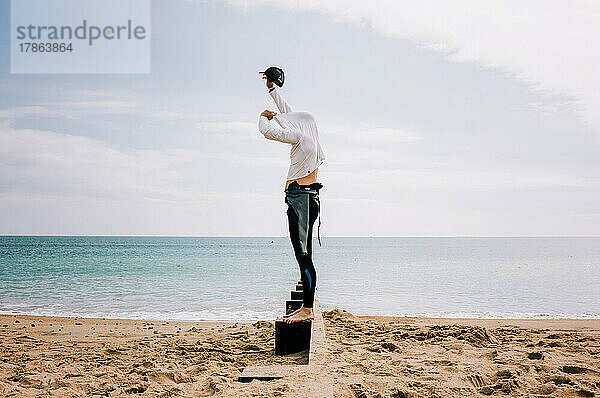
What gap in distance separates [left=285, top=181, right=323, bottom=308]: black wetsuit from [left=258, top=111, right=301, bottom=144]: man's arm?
0.39m

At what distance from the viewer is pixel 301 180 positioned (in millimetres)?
4379

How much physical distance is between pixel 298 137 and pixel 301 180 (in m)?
0.38

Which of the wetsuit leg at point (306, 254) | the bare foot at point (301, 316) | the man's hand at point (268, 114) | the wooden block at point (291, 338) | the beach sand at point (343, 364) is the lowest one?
the beach sand at point (343, 364)

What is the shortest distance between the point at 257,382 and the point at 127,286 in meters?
18.4

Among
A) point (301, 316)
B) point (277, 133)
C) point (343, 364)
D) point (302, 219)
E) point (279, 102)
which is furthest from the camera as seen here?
point (279, 102)

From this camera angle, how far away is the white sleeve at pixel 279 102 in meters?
4.61

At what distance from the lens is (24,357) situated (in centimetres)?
572

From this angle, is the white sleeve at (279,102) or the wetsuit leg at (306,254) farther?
the white sleeve at (279,102)

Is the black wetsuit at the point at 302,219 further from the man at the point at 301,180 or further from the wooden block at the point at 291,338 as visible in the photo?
Answer: the wooden block at the point at 291,338

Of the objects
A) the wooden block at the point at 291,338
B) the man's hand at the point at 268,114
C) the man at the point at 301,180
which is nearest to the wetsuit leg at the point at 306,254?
the man at the point at 301,180

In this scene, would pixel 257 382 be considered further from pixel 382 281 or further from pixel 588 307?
pixel 382 281

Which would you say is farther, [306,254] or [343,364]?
[306,254]

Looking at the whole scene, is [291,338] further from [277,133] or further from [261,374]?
[277,133]

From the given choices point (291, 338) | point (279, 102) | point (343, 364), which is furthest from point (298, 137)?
point (343, 364)
